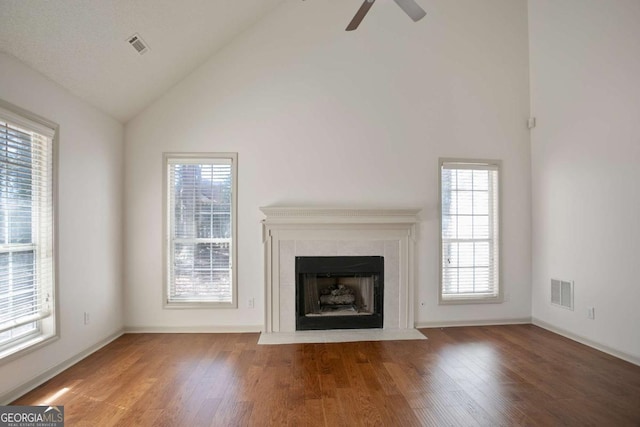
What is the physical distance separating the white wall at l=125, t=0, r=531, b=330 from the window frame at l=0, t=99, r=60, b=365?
100 centimetres

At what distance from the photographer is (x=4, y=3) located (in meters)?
1.91

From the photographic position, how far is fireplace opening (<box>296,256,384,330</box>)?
3672 mm

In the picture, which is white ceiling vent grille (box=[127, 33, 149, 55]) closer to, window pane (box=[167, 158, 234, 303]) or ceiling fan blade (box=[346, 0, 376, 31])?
window pane (box=[167, 158, 234, 303])

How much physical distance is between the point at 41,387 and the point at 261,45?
13.2ft

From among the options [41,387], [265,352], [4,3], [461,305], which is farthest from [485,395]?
[4,3]

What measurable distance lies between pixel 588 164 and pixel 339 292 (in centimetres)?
316

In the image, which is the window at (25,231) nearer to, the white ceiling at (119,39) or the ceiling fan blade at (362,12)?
the white ceiling at (119,39)

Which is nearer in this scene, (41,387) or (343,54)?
(41,387)

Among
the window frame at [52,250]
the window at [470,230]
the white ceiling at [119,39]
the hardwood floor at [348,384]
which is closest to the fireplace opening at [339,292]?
the hardwood floor at [348,384]

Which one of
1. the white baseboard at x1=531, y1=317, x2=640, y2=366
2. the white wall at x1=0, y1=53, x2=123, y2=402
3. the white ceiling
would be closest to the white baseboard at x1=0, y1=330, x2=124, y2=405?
the white wall at x1=0, y1=53, x2=123, y2=402

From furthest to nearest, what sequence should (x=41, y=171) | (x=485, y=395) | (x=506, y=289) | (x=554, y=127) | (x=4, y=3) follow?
(x=506, y=289), (x=554, y=127), (x=41, y=171), (x=485, y=395), (x=4, y=3)

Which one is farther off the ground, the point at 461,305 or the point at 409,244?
the point at 409,244

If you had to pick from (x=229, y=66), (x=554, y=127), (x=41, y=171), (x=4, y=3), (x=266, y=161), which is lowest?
(x=41, y=171)

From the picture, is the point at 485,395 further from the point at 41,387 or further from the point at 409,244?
the point at 41,387
